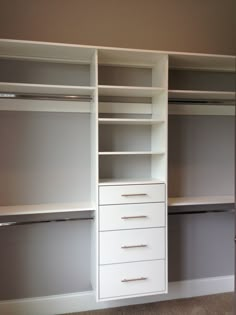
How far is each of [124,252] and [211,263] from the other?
109 centimetres

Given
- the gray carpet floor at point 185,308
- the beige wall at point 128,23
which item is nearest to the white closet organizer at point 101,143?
the beige wall at point 128,23

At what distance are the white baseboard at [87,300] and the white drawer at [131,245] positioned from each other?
0.59 m

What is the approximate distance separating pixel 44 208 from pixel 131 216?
2.18 feet

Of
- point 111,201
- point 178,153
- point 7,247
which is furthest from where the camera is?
point 178,153

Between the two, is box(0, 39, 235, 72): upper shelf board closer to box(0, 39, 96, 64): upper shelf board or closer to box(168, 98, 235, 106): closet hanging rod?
box(0, 39, 96, 64): upper shelf board

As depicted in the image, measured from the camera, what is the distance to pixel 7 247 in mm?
2357

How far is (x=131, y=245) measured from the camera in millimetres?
2191

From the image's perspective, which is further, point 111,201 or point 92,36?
point 92,36

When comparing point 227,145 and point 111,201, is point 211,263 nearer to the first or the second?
point 227,145

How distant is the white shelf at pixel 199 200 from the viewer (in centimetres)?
240

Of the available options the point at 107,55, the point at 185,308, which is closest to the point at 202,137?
the point at 107,55

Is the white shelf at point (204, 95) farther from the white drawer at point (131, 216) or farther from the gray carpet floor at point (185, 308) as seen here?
the gray carpet floor at point (185, 308)

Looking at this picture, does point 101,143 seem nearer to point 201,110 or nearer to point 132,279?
point 201,110

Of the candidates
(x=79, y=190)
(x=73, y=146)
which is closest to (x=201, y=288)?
(x=79, y=190)
